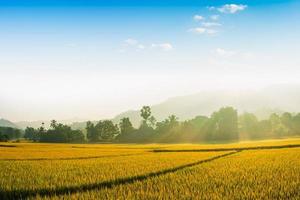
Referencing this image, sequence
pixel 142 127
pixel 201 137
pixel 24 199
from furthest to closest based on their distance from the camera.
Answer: pixel 142 127, pixel 201 137, pixel 24 199

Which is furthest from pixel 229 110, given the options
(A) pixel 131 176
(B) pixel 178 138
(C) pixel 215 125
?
(A) pixel 131 176

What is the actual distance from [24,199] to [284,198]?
23.2 ft

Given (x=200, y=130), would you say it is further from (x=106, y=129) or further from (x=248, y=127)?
(x=106, y=129)

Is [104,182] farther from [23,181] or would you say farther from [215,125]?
[215,125]

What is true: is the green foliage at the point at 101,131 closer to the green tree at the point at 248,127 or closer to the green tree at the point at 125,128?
the green tree at the point at 125,128

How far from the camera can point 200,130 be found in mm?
118875

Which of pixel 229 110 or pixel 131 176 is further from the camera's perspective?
pixel 229 110

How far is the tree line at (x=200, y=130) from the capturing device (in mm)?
115562

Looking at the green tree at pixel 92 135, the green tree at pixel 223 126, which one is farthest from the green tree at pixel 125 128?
the green tree at pixel 223 126

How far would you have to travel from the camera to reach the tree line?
379ft

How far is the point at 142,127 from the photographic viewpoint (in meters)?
134

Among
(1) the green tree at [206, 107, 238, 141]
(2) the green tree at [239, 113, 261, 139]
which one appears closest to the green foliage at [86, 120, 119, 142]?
(1) the green tree at [206, 107, 238, 141]

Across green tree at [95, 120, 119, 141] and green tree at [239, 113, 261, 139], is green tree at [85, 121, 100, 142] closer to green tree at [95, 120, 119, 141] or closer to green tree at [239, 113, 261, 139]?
green tree at [95, 120, 119, 141]

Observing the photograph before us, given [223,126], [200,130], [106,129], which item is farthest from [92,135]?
[223,126]
